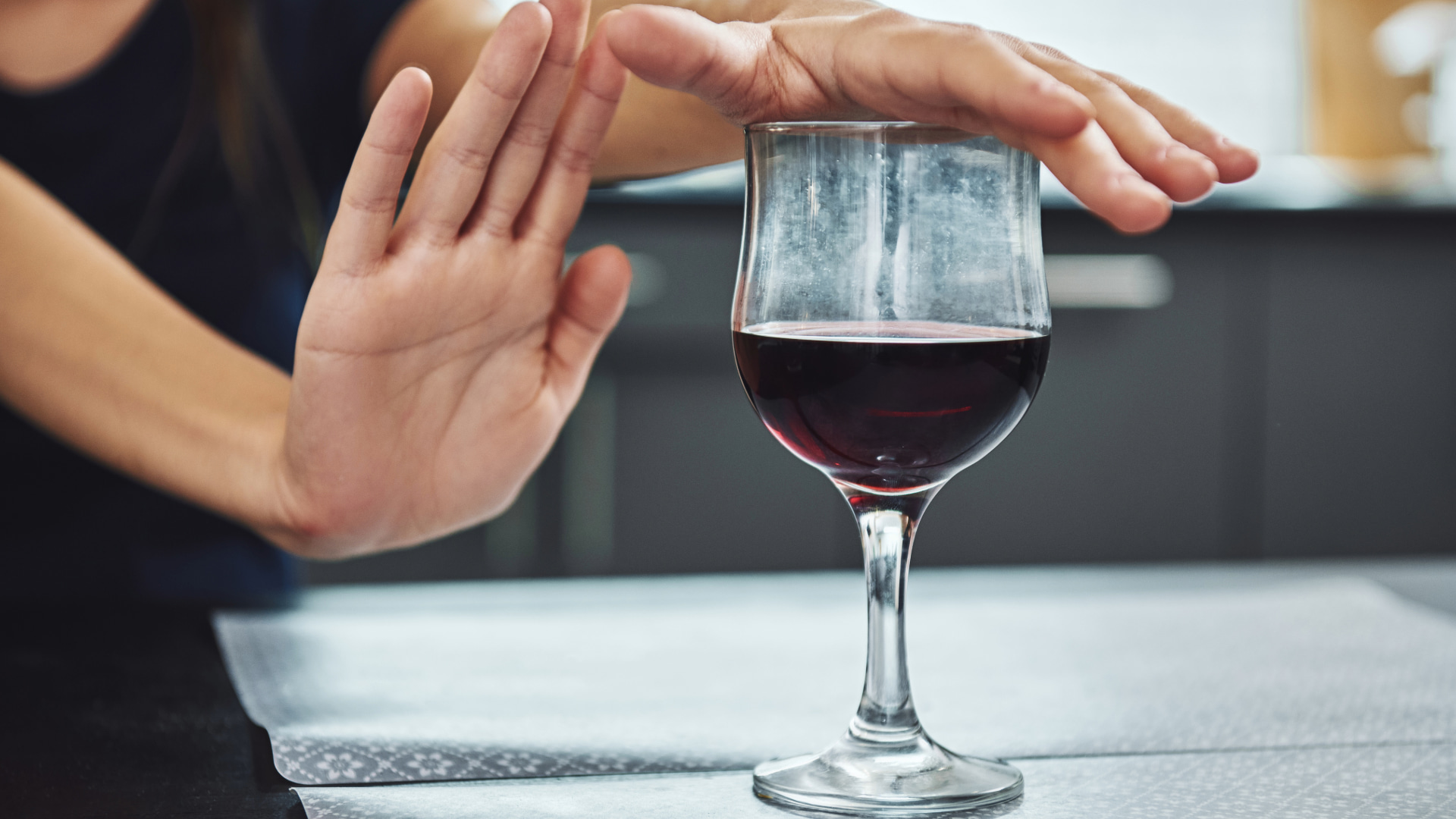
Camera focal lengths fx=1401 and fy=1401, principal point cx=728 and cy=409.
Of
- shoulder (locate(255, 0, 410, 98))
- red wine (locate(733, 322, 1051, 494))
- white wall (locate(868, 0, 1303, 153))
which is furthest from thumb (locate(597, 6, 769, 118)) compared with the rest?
white wall (locate(868, 0, 1303, 153))

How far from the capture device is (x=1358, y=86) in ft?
9.32

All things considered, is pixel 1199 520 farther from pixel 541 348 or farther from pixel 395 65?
pixel 541 348

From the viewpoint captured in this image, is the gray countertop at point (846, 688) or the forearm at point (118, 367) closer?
the gray countertop at point (846, 688)

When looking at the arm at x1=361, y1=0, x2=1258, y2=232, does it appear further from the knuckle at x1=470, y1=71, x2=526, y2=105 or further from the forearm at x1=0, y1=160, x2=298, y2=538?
the forearm at x1=0, y1=160, x2=298, y2=538

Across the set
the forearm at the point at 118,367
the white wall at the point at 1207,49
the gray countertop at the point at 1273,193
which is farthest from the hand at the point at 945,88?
the white wall at the point at 1207,49

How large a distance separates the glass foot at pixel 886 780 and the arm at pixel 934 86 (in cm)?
20

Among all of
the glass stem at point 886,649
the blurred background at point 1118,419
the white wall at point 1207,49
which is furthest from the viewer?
the white wall at point 1207,49

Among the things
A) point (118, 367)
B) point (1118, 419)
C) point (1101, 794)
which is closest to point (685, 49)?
point (1101, 794)

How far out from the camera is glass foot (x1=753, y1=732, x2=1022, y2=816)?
0.48 m

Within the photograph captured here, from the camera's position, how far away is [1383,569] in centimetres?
93

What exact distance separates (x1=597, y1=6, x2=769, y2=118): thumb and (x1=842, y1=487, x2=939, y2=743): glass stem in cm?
19

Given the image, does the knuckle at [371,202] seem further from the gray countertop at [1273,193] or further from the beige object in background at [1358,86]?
the beige object in background at [1358,86]

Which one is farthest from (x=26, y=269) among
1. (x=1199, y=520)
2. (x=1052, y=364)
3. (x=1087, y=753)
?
(x=1199, y=520)

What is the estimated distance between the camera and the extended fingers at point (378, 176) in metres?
0.54
